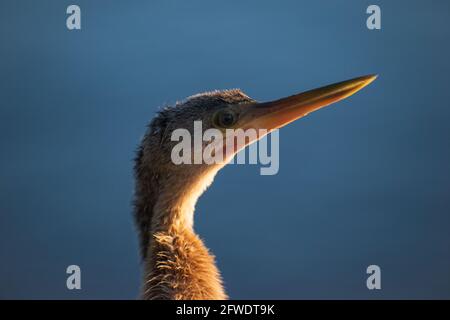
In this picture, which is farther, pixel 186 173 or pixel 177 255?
pixel 186 173

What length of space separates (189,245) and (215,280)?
0.97ft

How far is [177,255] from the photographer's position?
4105 millimetres

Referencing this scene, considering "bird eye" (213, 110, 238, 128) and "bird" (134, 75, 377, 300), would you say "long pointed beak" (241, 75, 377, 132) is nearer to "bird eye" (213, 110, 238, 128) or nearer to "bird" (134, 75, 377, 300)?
"bird" (134, 75, 377, 300)

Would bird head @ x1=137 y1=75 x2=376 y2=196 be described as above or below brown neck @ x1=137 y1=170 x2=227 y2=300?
above

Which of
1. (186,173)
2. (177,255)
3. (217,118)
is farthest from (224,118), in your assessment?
(177,255)

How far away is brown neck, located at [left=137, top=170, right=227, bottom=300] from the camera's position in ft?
13.1

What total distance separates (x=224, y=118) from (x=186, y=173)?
48cm

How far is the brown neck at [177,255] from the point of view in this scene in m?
3.98

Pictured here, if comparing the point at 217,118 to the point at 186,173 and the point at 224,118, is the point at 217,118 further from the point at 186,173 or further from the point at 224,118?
the point at 186,173

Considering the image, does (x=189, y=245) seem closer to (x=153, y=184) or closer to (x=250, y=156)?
(x=153, y=184)

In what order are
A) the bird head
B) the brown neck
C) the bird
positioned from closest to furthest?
the brown neck < the bird < the bird head

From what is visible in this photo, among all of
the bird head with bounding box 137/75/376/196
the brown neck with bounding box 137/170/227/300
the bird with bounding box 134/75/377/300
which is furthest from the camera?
the bird head with bounding box 137/75/376/196

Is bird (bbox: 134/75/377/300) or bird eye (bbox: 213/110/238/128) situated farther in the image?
bird eye (bbox: 213/110/238/128)

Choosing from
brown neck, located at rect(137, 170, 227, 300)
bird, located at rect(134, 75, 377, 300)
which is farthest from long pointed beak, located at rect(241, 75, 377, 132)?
brown neck, located at rect(137, 170, 227, 300)
